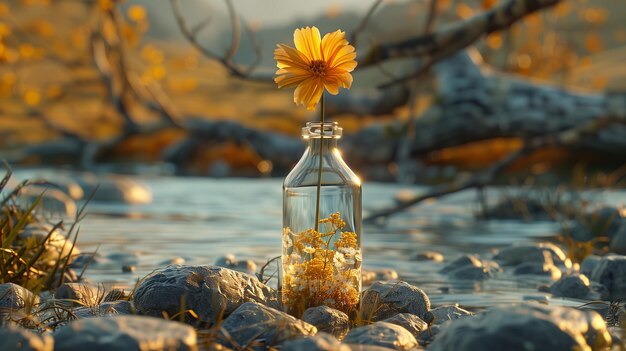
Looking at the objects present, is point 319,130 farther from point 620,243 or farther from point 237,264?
point 620,243

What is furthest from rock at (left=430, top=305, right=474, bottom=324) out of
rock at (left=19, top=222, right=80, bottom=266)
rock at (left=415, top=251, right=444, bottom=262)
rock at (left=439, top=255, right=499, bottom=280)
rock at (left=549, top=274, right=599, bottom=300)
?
rock at (left=415, top=251, right=444, bottom=262)

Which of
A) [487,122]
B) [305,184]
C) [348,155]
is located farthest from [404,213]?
[305,184]

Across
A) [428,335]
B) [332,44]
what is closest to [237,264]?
[428,335]

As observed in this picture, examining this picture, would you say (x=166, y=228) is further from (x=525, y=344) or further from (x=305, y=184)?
(x=525, y=344)

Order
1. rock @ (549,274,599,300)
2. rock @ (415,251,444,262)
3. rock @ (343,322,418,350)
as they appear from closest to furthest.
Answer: rock @ (343,322,418,350) < rock @ (549,274,599,300) < rock @ (415,251,444,262)

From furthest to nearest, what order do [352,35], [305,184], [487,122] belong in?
[487,122] → [352,35] → [305,184]

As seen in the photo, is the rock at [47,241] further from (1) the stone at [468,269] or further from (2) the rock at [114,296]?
(1) the stone at [468,269]

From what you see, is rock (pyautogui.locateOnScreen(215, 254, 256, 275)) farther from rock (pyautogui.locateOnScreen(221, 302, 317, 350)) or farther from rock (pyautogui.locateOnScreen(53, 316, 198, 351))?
rock (pyautogui.locateOnScreen(53, 316, 198, 351))
